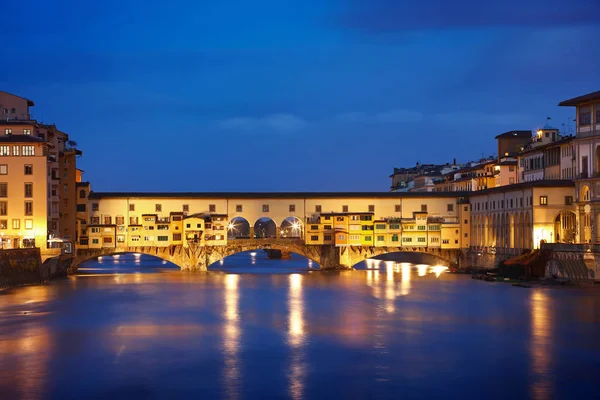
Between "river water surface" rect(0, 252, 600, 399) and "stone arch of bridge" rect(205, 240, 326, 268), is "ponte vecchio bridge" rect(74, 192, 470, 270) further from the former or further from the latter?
"river water surface" rect(0, 252, 600, 399)

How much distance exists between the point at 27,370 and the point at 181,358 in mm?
6154

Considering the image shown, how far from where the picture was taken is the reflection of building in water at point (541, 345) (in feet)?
105

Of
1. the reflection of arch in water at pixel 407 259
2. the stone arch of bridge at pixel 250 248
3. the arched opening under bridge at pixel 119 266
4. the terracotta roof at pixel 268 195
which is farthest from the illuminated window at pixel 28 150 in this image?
the reflection of arch in water at pixel 407 259

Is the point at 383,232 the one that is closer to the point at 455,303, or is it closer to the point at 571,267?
the point at 571,267

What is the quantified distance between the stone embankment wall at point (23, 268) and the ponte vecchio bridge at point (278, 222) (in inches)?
372

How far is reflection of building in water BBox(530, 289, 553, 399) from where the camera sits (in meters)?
32.0

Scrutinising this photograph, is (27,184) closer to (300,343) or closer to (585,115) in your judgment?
(300,343)

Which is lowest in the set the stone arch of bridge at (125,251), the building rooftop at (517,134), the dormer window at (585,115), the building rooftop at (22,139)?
the stone arch of bridge at (125,251)

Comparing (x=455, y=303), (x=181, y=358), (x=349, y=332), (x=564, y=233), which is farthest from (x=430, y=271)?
(x=181, y=358)

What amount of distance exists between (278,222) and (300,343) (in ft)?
160

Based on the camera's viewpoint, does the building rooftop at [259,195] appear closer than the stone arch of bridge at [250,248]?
No

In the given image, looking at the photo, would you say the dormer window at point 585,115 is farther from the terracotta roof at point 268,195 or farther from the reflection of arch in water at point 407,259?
the reflection of arch in water at point 407,259

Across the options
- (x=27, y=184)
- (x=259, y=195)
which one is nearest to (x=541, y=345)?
(x=27, y=184)

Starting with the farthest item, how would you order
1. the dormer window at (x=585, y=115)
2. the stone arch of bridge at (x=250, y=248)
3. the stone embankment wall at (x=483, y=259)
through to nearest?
the stone arch of bridge at (x=250, y=248)
the stone embankment wall at (x=483, y=259)
the dormer window at (x=585, y=115)
